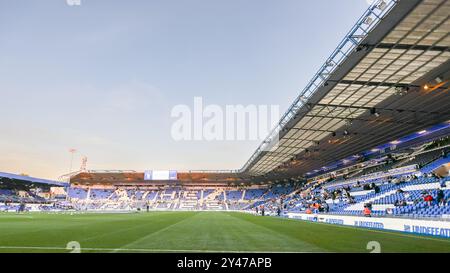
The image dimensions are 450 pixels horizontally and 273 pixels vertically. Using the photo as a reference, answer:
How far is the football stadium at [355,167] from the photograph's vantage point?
11430mm

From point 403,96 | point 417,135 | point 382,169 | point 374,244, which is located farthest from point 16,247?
point 382,169

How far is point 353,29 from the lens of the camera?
15453 millimetres

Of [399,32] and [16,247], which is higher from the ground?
[399,32]

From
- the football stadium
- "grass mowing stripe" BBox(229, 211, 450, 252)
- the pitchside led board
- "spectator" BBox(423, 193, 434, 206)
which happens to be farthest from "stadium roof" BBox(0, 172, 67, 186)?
"spectator" BBox(423, 193, 434, 206)

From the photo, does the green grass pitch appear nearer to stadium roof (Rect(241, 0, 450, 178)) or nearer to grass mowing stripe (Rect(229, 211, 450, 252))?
grass mowing stripe (Rect(229, 211, 450, 252))

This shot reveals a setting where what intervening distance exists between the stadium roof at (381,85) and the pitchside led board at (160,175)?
162 ft

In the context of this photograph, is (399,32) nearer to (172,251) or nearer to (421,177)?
(172,251)

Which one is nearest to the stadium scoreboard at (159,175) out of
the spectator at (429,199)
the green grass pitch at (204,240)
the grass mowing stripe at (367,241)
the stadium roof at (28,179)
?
the stadium roof at (28,179)

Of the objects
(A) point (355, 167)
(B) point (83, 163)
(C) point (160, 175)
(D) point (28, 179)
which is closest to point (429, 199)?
(A) point (355, 167)

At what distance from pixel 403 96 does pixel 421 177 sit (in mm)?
9606

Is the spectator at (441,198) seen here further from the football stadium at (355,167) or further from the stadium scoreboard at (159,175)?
the stadium scoreboard at (159,175)

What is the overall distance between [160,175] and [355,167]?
2091 inches

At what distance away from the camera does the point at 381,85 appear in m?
20.6
